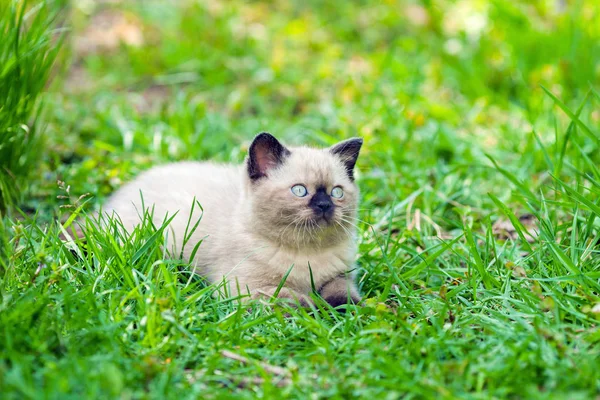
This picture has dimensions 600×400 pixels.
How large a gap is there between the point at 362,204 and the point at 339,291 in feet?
Result: 3.65

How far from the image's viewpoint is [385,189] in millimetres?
4625

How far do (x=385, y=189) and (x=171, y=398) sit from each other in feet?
8.63

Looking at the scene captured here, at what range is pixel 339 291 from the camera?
10.9 feet

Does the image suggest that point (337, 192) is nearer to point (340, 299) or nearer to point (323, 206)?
point (323, 206)

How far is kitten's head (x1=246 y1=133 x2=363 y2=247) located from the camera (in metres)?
3.29

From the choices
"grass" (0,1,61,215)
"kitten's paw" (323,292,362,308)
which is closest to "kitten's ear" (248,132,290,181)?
"kitten's paw" (323,292,362,308)

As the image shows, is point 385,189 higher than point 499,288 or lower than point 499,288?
higher

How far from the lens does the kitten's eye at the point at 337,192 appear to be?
11.3ft

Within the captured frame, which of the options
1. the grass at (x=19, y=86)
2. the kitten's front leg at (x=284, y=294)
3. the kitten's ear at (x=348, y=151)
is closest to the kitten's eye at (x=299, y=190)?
the kitten's ear at (x=348, y=151)

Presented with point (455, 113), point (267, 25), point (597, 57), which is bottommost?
point (455, 113)

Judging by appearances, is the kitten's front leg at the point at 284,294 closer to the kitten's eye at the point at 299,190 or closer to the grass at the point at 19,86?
the kitten's eye at the point at 299,190

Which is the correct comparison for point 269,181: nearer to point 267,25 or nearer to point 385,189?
point 385,189

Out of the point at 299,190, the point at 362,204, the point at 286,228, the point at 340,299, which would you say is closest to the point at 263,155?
the point at 299,190

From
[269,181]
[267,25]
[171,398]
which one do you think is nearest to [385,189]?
[269,181]
